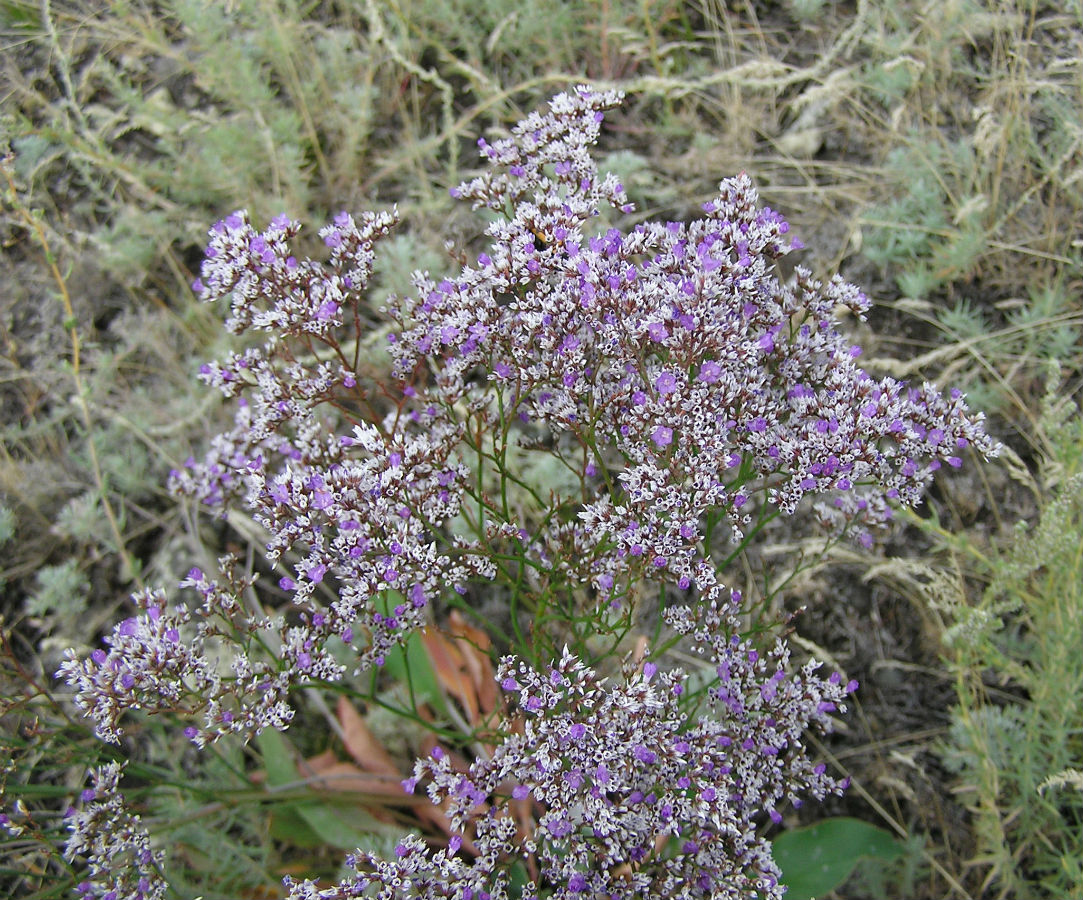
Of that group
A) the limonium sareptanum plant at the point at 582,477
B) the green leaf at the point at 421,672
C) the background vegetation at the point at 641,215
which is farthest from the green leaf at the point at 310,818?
the limonium sareptanum plant at the point at 582,477

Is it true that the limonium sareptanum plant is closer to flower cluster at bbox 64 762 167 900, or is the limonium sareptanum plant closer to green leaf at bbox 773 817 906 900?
flower cluster at bbox 64 762 167 900

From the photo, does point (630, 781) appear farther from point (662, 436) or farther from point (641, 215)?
point (641, 215)

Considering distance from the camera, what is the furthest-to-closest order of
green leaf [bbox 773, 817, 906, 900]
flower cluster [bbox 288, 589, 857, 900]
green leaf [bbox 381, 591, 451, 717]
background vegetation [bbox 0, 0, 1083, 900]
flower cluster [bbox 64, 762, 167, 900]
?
green leaf [bbox 381, 591, 451, 717], background vegetation [bbox 0, 0, 1083, 900], green leaf [bbox 773, 817, 906, 900], flower cluster [bbox 64, 762, 167, 900], flower cluster [bbox 288, 589, 857, 900]

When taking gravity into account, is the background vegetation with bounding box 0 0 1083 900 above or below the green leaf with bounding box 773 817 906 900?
above

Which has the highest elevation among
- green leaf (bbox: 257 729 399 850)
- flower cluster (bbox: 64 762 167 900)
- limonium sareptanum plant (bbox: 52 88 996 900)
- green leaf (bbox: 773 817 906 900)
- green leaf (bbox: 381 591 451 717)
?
limonium sareptanum plant (bbox: 52 88 996 900)

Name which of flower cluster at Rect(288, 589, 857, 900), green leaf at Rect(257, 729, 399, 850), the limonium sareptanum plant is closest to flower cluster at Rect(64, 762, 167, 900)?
the limonium sareptanum plant

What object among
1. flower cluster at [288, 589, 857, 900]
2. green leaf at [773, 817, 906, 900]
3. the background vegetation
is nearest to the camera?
flower cluster at [288, 589, 857, 900]

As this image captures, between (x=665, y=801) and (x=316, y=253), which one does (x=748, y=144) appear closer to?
(x=316, y=253)

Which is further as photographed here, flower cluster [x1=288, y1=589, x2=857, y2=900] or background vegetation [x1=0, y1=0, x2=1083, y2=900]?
background vegetation [x1=0, y1=0, x2=1083, y2=900]
